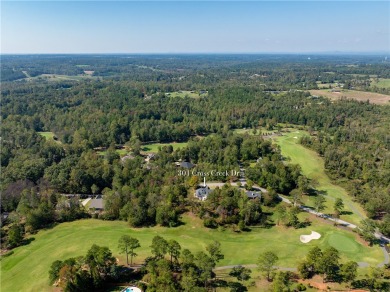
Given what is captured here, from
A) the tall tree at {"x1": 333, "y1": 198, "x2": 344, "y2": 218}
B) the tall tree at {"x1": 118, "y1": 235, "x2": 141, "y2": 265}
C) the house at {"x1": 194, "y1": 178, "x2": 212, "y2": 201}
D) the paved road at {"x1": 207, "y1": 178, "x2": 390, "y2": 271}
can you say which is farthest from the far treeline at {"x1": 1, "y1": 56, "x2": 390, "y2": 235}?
the tall tree at {"x1": 118, "y1": 235, "x2": 141, "y2": 265}

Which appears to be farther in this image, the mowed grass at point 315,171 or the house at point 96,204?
the mowed grass at point 315,171

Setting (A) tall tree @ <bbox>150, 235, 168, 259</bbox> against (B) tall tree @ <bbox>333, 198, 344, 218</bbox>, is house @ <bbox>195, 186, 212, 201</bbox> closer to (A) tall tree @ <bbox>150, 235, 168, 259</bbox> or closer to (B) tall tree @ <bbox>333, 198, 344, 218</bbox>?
(A) tall tree @ <bbox>150, 235, 168, 259</bbox>

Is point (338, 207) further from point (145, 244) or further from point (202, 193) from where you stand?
point (145, 244)

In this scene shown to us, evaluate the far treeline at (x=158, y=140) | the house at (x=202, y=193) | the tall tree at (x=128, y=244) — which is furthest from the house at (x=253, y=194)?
the tall tree at (x=128, y=244)

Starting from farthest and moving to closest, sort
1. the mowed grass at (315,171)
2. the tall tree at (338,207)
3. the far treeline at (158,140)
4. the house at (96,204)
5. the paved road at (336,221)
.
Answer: the mowed grass at (315,171), the far treeline at (158,140), the house at (96,204), the tall tree at (338,207), the paved road at (336,221)

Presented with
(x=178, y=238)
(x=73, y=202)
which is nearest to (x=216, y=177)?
(x=178, y=238)

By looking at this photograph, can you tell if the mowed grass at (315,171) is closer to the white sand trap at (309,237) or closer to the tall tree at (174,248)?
the white sand trap at (309,237)

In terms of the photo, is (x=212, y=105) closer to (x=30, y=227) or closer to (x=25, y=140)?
(x=25, y=140)
